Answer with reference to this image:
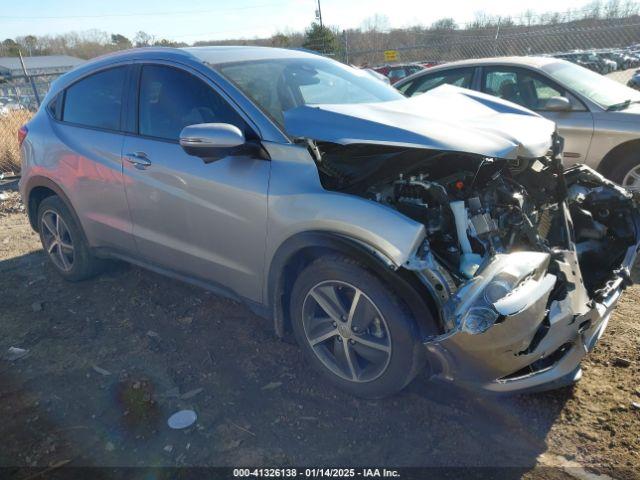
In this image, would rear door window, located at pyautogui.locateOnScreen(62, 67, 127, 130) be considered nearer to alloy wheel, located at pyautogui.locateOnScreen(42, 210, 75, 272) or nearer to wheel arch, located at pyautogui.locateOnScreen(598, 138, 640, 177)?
alloy wheel, located at pyautogui.locateOnScreen(42, 210, 75, 272)

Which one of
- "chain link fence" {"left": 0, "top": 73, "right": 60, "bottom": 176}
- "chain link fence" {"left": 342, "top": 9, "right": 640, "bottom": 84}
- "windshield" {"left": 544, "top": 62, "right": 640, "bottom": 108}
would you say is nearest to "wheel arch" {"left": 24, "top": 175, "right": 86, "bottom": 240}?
"windshield" {"left": 544, "top": 62, "right": 640, "bottom": 108}

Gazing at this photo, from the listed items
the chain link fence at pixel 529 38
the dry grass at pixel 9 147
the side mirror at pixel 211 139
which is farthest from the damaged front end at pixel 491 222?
the dry grass at pixel 9 147

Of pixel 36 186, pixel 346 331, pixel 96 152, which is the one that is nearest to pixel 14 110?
pixel 36 186

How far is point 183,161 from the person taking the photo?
3.09m

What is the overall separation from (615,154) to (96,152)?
5.02 meters

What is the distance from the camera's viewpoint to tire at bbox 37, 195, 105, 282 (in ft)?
13.8

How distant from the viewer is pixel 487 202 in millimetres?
2752

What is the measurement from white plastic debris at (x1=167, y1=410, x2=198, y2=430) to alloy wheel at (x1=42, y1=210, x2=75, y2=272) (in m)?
2.23

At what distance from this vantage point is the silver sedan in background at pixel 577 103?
511 cm

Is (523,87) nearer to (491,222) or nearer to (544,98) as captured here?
(544,98)

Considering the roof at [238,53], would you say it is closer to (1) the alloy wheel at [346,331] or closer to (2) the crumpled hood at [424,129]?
(2) the crumpled hood at [424,129]

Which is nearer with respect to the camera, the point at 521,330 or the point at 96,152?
the point at 521,330

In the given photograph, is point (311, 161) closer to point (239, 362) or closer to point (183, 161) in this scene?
point (183, 161)

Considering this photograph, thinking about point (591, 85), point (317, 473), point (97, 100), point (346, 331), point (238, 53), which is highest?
point (238, 53)
